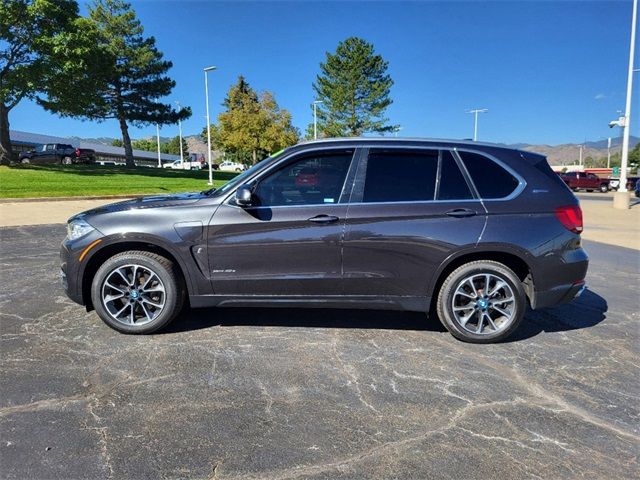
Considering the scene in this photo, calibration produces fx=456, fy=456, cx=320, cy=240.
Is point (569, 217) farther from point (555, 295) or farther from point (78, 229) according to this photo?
point (78, 229)

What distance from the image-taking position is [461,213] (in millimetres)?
4020

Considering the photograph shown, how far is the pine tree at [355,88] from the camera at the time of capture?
5138 cm

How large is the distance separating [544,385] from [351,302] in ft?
5.39

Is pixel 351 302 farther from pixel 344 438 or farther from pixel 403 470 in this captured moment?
pixel 403 470

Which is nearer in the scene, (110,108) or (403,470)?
(403,470)

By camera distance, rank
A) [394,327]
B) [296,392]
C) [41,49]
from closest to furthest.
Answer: [296,392], [394,327], [41,49]

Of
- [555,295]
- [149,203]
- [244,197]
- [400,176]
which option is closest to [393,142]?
[400,176]

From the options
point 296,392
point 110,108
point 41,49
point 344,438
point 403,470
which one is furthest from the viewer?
point 110,108

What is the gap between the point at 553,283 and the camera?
4.08 m

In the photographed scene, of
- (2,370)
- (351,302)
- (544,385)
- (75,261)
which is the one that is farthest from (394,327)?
(2,370)

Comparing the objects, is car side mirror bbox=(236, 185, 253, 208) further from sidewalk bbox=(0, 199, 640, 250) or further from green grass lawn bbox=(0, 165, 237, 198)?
green grass lawn bbox=(0, 165, 237, 198)

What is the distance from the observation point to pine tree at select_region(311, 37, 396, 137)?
2023 inches

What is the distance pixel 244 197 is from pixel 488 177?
7.23ft

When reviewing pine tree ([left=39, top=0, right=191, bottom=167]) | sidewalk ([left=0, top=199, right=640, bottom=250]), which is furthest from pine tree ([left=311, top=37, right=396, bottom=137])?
sidewalk ([left=0, top=199, right=640, bottom=250])
